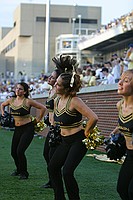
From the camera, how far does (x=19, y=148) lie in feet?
29.2

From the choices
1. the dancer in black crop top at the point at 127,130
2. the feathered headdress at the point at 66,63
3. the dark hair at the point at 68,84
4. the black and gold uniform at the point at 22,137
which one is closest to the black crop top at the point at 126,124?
the dancer in black crop top at the point at 127,130

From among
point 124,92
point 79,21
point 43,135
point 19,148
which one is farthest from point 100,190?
point 79,21

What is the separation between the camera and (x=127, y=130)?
527cm

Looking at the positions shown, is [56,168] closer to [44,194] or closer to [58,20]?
[44,194]

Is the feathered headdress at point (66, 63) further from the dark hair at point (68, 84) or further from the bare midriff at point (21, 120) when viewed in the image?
the bare midriff at point (21, 120)

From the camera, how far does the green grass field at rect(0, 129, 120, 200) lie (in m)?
7.34

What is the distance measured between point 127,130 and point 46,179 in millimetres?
3994

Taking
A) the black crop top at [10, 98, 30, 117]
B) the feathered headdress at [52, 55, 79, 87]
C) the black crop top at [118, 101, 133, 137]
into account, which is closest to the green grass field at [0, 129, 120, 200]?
the black crop top at [10, 98, 30, 117]

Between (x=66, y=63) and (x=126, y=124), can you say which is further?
(x=66, y=63)

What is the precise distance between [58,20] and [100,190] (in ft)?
200

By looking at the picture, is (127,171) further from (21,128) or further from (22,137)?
(21,128)

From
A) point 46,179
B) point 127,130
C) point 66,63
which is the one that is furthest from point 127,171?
point 46,179

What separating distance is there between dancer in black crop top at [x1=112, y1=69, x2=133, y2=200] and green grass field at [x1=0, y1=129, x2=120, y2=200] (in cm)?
205

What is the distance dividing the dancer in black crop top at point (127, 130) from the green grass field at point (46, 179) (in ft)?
6.73
